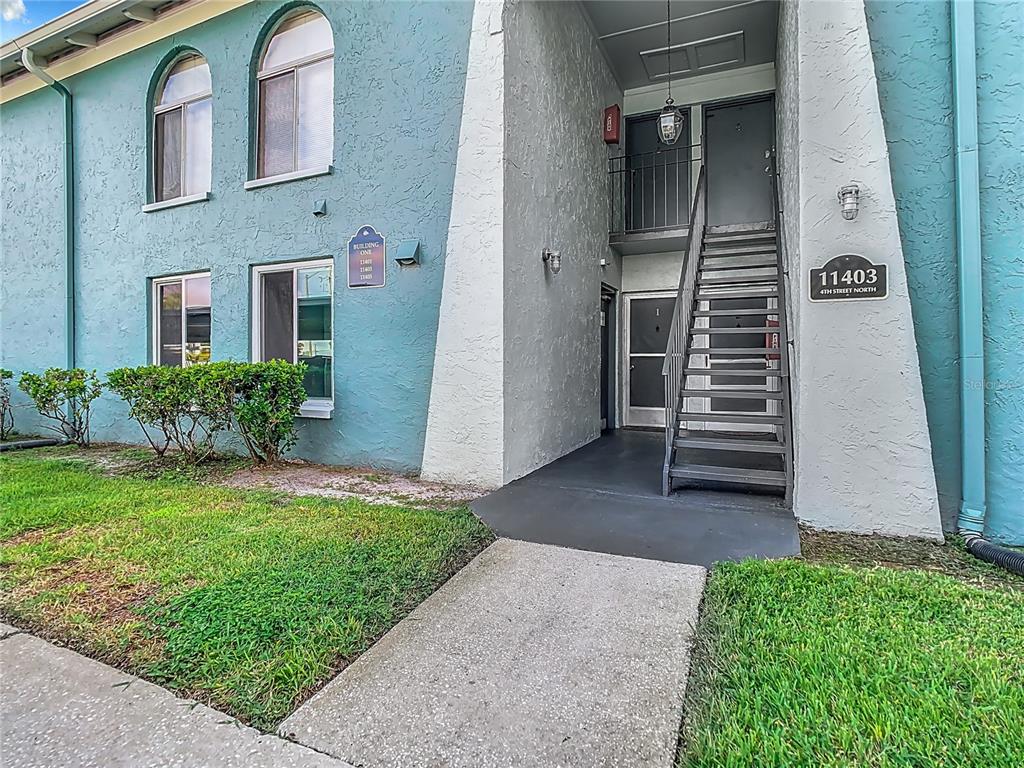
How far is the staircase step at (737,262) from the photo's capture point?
708cm

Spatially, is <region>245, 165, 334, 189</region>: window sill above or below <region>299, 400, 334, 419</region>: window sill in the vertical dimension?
above

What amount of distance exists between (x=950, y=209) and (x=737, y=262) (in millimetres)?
4178

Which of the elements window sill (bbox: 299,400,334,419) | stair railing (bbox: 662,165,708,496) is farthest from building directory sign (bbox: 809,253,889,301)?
window sill (bbox: 299,400,334,419)

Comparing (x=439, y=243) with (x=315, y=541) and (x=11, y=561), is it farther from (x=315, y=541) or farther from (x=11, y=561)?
(x=11, y=561)

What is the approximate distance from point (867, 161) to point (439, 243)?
3.55 m

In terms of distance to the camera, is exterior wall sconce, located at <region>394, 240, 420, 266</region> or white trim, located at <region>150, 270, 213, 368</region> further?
white trim, located at <region>150, 270, 213, 368</region>

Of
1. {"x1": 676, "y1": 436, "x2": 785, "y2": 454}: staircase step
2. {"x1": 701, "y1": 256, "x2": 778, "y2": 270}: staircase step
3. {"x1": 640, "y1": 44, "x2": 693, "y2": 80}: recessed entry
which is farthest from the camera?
{"x1": 640, "y1": 44, "x2": 693, "y2": 80}: recessed entry

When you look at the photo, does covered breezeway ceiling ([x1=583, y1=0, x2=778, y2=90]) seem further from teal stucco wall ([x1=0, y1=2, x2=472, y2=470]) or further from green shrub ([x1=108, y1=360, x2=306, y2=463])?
green shrub ([x1=108, y1=360, x2=306, y2=463])

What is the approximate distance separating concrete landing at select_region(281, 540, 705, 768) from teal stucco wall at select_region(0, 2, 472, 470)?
2.91 m

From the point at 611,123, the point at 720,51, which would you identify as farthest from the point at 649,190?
the point at 720,51

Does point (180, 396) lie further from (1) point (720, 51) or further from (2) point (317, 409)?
(1) point (720, 51)

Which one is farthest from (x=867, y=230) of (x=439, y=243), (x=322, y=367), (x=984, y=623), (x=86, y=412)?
(x=86, y=412)

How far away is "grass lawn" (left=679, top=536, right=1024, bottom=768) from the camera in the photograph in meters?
1.61

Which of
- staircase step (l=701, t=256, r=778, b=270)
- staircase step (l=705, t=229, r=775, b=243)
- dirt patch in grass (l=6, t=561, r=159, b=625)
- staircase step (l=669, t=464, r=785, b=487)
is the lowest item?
dirt patch in grass (l=6, t=561, r=159, b=625)
